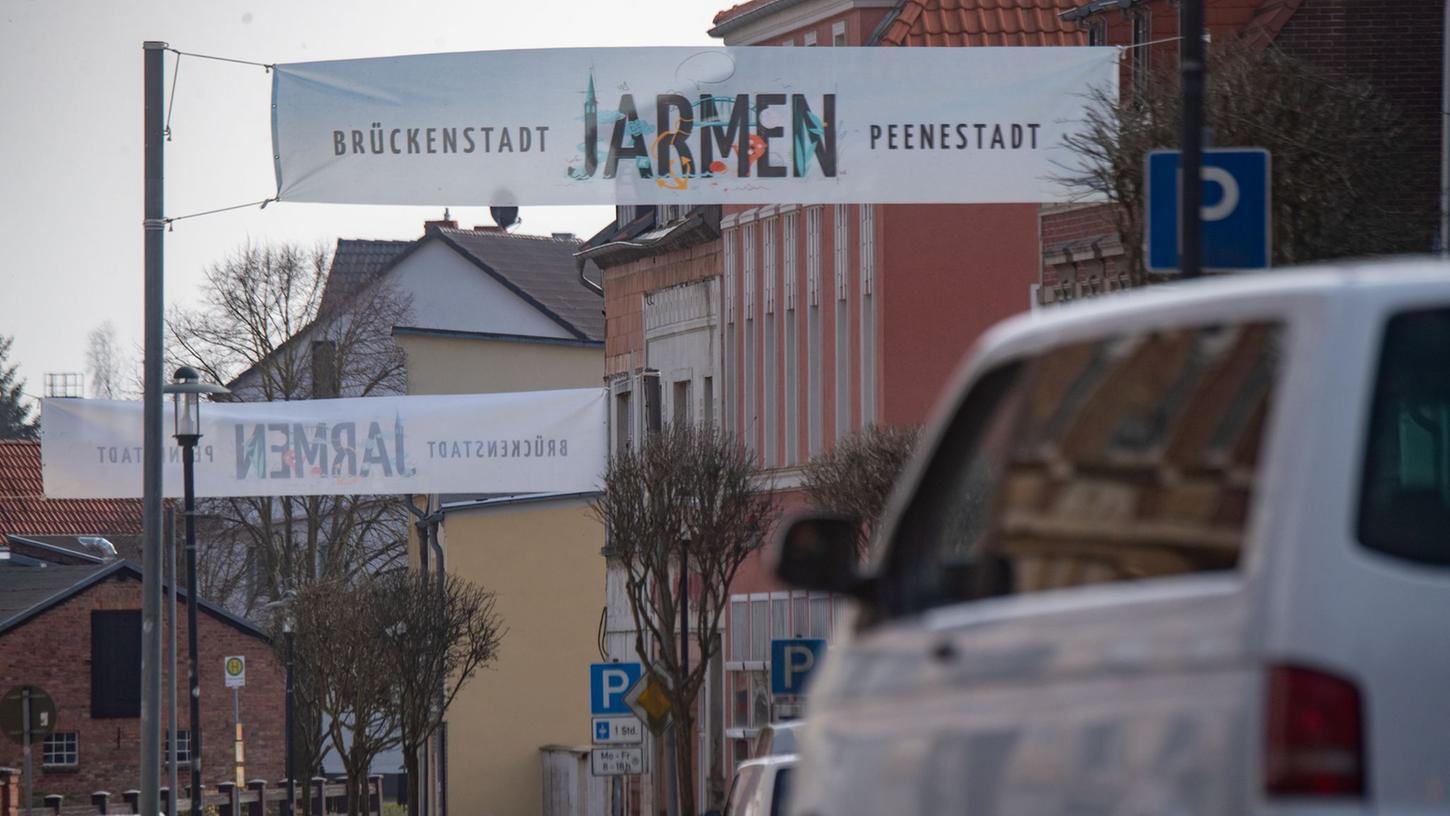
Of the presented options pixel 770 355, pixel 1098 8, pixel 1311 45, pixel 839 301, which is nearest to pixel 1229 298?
pixel 1311 45

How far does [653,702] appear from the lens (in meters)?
31.9

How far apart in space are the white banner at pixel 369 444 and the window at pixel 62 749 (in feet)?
126

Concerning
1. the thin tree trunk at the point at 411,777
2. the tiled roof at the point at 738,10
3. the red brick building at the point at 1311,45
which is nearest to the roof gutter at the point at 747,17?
the tiled roof at the point at 738,10

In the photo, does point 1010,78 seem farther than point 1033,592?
Yes

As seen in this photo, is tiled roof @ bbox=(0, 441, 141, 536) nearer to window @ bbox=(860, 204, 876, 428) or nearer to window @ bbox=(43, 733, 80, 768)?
window @ bbox=(43, 733, 80, 768)

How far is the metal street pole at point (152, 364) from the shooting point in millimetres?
18031

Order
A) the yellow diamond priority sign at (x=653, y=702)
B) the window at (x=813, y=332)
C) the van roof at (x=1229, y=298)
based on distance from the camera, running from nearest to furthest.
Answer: the van roof at (x=1229, y=298) < the yellow diamond priority sign at (x=653, y=702) < the window at (x=813, y=332)

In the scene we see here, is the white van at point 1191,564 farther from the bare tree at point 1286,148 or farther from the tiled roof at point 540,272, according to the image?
the tiled roof at point 540,272

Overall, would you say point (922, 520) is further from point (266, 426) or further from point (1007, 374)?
point (266, 426)

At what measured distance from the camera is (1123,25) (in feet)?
99.1

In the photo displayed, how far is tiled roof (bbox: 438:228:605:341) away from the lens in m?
80.6

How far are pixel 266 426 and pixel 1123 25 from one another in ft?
36.4

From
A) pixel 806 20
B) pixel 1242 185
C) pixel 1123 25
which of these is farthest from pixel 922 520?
pixel 806 20

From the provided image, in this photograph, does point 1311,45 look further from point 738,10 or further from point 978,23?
point 738,10
